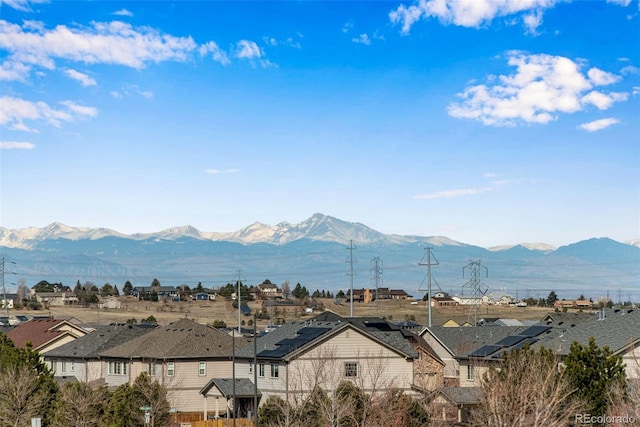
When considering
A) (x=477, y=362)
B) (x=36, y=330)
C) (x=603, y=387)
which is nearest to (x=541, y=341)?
(x=477, y=362)

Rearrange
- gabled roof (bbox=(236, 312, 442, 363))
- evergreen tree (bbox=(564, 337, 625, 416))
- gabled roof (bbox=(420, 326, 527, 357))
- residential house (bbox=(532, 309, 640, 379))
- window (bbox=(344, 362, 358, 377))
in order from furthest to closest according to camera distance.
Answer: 1. gabled roof (bbox=(420, 326, 527, 357))
2. window (bbox=(344, 362, 358, 377))
3. gabled roof (bbox=(236, 312, 442, 363))
4. residential house (bbox=(532, 309, 640, 379))
5. evergreen tree (bbox=(564, 337, 625, 416))

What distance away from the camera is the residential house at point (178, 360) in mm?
67062

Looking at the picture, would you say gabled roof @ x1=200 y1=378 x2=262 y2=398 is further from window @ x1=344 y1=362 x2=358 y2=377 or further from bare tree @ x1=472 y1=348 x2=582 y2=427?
bare tree @ x1=472 y1=348 x2=582 y2=427

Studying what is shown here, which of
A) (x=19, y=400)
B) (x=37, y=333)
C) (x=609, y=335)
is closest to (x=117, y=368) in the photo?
(x=19, y=400)

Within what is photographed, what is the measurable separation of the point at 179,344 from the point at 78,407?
57.1 ft

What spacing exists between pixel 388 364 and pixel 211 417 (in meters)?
13.7

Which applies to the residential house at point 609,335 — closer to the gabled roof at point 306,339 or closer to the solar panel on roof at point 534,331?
the solar panel on roof at point 534,331

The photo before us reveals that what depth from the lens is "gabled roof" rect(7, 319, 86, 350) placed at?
85.8m

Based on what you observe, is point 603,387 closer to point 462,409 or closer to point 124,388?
point 462,409

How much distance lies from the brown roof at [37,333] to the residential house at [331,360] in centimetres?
2783

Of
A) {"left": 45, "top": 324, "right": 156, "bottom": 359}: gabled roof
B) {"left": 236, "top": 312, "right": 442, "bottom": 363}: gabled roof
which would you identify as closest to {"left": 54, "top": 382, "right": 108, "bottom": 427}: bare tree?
{"left": 236, "top": 312, "right": 442, "bottom": 363}: gabled roof

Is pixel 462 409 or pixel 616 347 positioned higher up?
pixel 616 347

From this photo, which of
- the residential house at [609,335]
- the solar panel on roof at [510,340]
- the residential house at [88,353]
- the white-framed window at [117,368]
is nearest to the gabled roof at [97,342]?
the residential house at [88,353]

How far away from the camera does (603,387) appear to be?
4084cm
